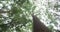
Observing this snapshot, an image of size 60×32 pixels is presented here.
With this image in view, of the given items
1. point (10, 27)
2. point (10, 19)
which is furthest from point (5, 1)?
point (10, 27)

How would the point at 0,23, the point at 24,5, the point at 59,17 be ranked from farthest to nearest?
the point at 59,17, the point at 24,5, the point at 0,23

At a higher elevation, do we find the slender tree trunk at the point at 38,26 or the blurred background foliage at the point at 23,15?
the blurred background foliage at the point at 23,15

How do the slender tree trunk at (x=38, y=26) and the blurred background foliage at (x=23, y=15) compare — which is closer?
the slender tree trunk at (x=38, y=26)

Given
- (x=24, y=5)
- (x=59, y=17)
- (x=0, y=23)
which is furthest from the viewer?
(x=59, y=17)

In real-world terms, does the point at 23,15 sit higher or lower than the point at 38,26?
higher

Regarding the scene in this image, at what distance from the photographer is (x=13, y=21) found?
7.18ft

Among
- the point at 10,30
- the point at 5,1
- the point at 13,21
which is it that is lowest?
the point at 10,30

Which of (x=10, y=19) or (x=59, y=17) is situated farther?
(x=59, y=17)

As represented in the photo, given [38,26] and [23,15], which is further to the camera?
[23,15]

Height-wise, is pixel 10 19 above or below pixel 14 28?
above

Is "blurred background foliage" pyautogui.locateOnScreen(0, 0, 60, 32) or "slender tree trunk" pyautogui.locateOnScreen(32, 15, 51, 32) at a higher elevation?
"blurred background foliage" pyautogui.locateOnScreen(0, 0, 60, 32)

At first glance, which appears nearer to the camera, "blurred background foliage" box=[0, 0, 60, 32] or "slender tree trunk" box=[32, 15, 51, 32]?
"slender tree trunk" box=[32, 15, 51, 32]

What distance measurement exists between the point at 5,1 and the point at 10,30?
0.50m

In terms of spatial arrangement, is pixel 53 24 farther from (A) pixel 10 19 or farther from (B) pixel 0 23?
(B) pixel 0 23
